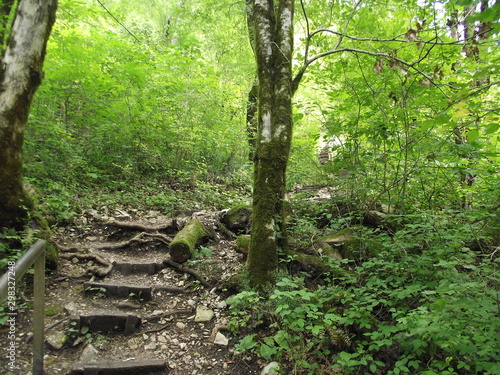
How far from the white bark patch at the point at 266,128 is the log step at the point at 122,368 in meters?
3.16

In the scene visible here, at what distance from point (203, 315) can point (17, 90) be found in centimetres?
407

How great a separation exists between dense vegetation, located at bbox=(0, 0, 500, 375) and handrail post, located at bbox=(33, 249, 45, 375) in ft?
5.57

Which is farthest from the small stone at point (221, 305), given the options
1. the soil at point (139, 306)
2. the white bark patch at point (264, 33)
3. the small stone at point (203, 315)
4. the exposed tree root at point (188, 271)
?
the white bark patch at point (264, 33)

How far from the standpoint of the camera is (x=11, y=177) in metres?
4.06

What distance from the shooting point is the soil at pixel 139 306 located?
3176 mm

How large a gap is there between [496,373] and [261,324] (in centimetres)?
223

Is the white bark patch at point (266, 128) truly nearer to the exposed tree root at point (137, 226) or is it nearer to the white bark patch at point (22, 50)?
the exposed tree root at point (137, 226)

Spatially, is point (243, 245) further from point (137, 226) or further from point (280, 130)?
point (137, 226)

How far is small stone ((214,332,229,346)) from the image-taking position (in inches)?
137

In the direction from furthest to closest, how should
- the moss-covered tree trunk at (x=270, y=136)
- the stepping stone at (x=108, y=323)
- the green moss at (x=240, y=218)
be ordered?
the green moss at (x=240, y=218)
the moss-covered tree trunk at (x=270, y=136)
the stepping stone at (x=108, y=323)

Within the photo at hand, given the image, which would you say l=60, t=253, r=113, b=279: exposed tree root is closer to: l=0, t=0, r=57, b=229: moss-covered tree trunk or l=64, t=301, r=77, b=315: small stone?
l=64, t=301, r=77, b=315: small stone

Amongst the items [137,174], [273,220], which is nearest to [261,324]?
[273,220]

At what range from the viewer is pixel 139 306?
4070 millimetres

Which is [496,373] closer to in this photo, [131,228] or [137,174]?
[131,228]
